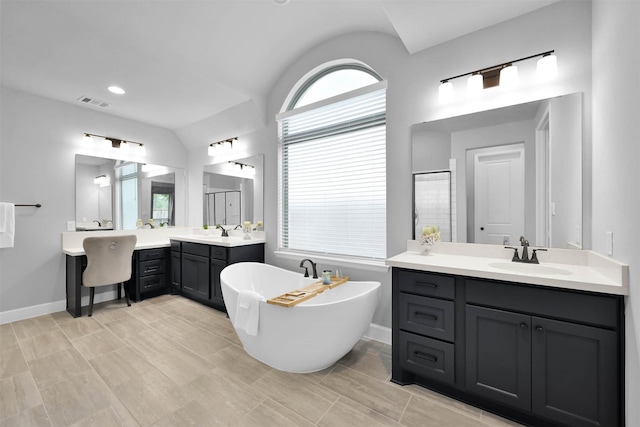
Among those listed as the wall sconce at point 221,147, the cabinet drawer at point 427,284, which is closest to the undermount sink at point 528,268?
the cabinet drawer at point 427,284

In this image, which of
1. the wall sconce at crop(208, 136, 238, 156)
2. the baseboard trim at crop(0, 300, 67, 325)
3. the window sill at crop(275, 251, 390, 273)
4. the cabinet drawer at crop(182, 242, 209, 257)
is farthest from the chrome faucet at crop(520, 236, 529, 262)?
the baseboard trim at crop(0, 300, 67, 325)

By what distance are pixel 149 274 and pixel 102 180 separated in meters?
1.49

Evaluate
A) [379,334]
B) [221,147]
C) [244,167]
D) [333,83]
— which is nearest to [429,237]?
[379,334]

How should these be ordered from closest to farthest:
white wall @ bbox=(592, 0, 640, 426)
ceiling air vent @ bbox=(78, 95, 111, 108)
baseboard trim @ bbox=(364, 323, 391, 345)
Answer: white wall @ bbox=(592, 0, 640, 426)
baseboard trim @ bbox=(364, 323, 391, 345)
ceiling air vent @ bbox=(78, 95, 111, 108)

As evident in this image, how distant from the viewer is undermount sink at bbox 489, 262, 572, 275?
5.47ft

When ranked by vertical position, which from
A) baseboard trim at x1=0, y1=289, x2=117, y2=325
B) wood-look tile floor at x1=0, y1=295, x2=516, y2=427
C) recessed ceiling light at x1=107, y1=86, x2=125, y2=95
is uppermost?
recessed ceiling light at x1=107, y1=86, x2=125, y2=95

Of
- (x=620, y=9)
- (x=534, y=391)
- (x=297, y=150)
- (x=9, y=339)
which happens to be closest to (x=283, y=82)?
(x=297, y=150)

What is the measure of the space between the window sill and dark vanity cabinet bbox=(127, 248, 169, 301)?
1977 millimetres

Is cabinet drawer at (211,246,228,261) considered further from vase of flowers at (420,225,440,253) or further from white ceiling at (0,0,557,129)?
vase of flowers at (420,225,440,253)

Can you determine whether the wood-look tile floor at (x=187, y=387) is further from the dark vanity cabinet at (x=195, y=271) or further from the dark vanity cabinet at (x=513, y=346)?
the dark vanity cabinet at (x=195, y=271)

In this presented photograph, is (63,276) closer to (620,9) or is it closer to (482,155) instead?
(482,155)

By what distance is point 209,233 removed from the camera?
4.38 meters

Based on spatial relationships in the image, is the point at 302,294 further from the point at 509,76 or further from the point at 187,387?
the point at 509,76

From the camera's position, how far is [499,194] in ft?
6.88
